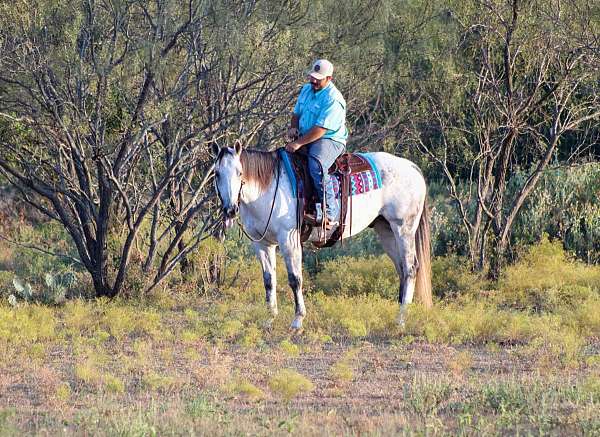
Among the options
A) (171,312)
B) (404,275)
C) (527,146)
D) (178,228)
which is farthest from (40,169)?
(527,146)

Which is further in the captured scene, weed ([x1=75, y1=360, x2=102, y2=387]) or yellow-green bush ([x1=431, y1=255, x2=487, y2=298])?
yellow-green bush ([x1=431, y1=255, x2=487, y2=298])

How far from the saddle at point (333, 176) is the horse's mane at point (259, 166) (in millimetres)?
241

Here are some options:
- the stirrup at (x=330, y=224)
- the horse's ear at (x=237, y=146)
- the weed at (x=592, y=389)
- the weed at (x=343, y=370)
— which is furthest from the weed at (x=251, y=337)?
the weed at (x=592, y=389)

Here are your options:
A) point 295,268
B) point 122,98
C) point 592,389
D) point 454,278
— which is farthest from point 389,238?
point 592,389

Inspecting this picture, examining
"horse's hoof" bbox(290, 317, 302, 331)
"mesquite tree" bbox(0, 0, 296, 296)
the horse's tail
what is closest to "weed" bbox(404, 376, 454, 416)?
"horse's hoof" bbox(290, 317, 302, 331)

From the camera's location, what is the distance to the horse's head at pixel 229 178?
32.2 feet

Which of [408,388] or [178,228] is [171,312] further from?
[408,388]

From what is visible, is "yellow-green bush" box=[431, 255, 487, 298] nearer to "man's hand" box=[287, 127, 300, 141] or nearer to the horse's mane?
"man's hand" box=[287, 127, 300, 141]

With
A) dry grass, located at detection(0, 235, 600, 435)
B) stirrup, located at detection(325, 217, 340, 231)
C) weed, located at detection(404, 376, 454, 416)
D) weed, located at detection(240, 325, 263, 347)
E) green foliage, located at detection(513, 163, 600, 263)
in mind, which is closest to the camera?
dry grass, located at detection(0, 235, 600, 435)

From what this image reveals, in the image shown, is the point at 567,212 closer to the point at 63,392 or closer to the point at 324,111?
the point at 324,111

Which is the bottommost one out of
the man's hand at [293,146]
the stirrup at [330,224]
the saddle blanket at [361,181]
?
the stirrup at [330,224]

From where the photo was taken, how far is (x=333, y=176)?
10586 mm

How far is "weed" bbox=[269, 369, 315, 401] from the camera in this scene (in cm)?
748

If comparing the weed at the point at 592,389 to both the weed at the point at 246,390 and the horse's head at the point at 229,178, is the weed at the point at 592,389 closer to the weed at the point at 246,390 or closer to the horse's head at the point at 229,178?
the weed at the point at 246,390
